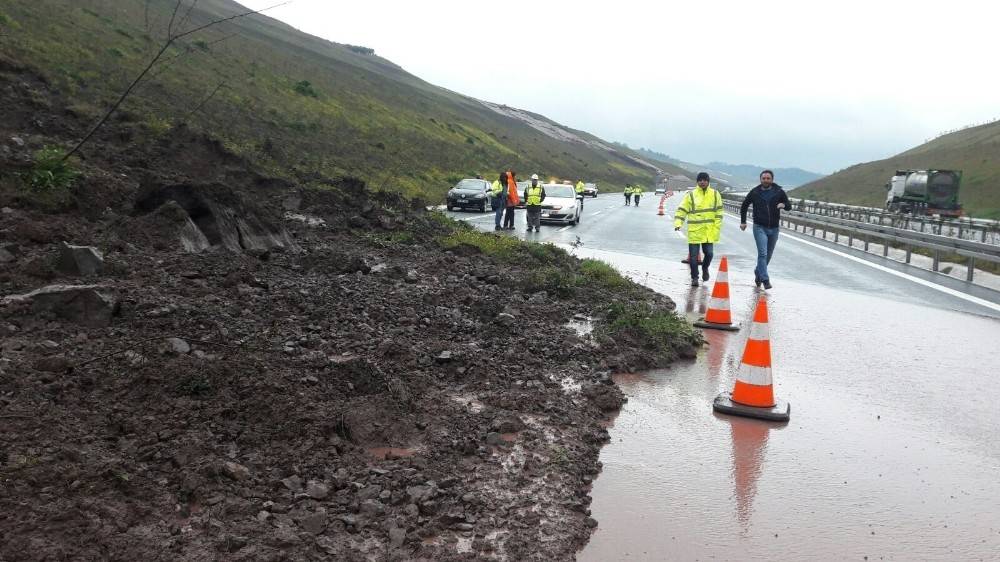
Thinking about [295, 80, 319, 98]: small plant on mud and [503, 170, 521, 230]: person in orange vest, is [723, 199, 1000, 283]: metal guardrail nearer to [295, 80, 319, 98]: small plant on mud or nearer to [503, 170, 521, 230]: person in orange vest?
[503, 170, 521, 230]: person in orange vest

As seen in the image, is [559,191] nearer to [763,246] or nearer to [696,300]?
[763,246]

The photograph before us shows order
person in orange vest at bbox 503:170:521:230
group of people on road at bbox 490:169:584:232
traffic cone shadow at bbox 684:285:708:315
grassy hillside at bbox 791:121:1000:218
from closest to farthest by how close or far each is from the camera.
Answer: traffic cone shadow at bbox 684:285:708:315 → person in orange vest at bbox 503:170:521:230 → group of people on road at bbox 490:169:584:232 → grassy hillside at bbox 791:121:1000:218

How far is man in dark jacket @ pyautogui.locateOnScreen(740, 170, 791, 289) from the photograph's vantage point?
1254cm

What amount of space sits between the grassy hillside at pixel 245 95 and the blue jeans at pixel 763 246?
8.83m

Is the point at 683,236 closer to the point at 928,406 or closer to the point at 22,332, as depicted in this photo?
the point at 928,406

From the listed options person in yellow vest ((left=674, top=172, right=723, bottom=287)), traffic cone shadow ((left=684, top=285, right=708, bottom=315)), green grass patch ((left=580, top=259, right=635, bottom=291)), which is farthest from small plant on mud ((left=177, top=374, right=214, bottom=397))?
person in yellow vest ((left=674, top=172, right=723, bottom=287))

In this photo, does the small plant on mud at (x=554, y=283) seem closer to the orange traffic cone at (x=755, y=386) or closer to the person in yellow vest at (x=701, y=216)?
the person in yellow vest at (x=701, y=216)

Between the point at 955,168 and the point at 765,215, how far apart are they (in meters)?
89.0

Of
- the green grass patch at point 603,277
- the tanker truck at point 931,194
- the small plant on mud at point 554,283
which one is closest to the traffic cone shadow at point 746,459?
the small plant on mud at point 554,283

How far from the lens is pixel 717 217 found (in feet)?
40.7

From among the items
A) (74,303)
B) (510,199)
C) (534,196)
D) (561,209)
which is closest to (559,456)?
(74,303)

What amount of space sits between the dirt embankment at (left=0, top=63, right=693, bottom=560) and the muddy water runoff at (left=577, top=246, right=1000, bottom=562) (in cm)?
32

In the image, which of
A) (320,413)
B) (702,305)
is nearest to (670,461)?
(320,413)

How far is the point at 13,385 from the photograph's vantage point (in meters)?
4.29
